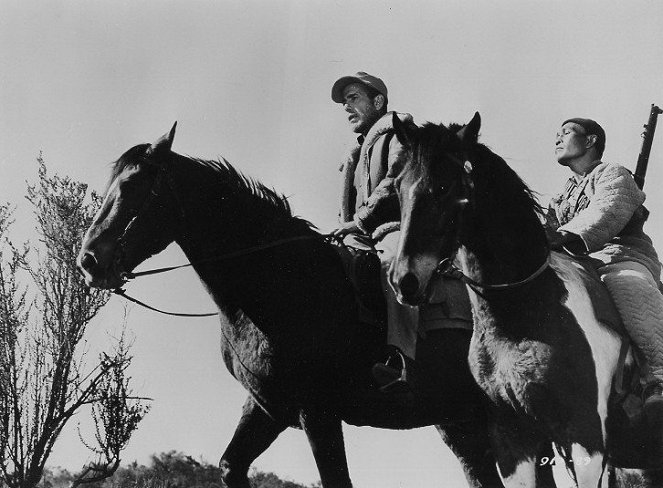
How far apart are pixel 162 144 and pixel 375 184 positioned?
175cm

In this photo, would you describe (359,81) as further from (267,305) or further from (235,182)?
(267,305)

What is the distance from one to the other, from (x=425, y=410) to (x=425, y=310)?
75 centimetres

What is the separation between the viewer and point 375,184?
22.4 ft

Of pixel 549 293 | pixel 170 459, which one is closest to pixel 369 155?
pixel 549 293

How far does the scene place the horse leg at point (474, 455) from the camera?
22.9 ft

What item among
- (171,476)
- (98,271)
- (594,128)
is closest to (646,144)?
(594,128)

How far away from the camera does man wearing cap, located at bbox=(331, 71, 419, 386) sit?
602 cm

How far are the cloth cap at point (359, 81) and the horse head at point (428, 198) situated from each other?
105 inches

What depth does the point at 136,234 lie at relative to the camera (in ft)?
19.6

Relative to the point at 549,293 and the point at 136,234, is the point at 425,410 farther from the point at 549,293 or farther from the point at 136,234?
the point at 136,234

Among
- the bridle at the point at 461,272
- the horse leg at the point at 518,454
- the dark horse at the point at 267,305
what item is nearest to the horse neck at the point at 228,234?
the dark horse at the point at 267,305

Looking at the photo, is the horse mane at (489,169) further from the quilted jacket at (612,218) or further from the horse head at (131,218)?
the horse head at (131,218)

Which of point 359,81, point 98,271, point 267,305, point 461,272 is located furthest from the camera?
point 359,81

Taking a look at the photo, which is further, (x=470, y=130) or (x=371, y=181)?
(x=371, y=181)
